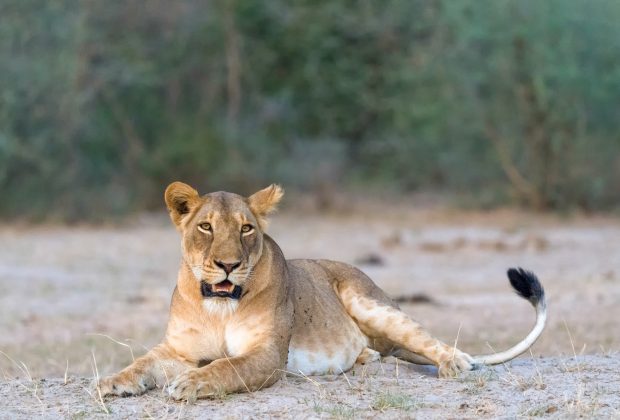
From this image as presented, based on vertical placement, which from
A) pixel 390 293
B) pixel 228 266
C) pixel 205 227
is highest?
pixel 205 227

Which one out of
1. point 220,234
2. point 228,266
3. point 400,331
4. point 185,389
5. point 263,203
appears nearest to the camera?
point 185,389

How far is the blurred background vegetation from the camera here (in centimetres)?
1573

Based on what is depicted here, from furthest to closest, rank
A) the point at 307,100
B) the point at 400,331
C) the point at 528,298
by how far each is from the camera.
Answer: the point at 307,100, the point at 400,331, the point at 528,298

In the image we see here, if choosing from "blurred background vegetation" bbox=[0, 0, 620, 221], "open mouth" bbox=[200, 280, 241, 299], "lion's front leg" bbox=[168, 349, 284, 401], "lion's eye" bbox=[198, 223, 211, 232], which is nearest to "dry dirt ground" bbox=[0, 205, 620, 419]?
"lion's front leg" bbox=[168, 349, 284, 401]

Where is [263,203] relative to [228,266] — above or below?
above

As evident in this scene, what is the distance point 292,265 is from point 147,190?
12665mm

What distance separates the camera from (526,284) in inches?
200

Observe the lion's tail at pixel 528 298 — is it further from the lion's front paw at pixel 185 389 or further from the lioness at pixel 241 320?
the lion's front paw at pixel 185 389

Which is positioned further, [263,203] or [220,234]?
[263,203]

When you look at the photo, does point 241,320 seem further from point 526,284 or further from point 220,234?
point 526,284

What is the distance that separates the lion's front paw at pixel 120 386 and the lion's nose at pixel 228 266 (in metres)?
0.51

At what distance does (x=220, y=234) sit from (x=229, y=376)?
53 centimetres

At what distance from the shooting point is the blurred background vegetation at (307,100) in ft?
51.6

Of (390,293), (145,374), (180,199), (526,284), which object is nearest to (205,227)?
(180,199)
